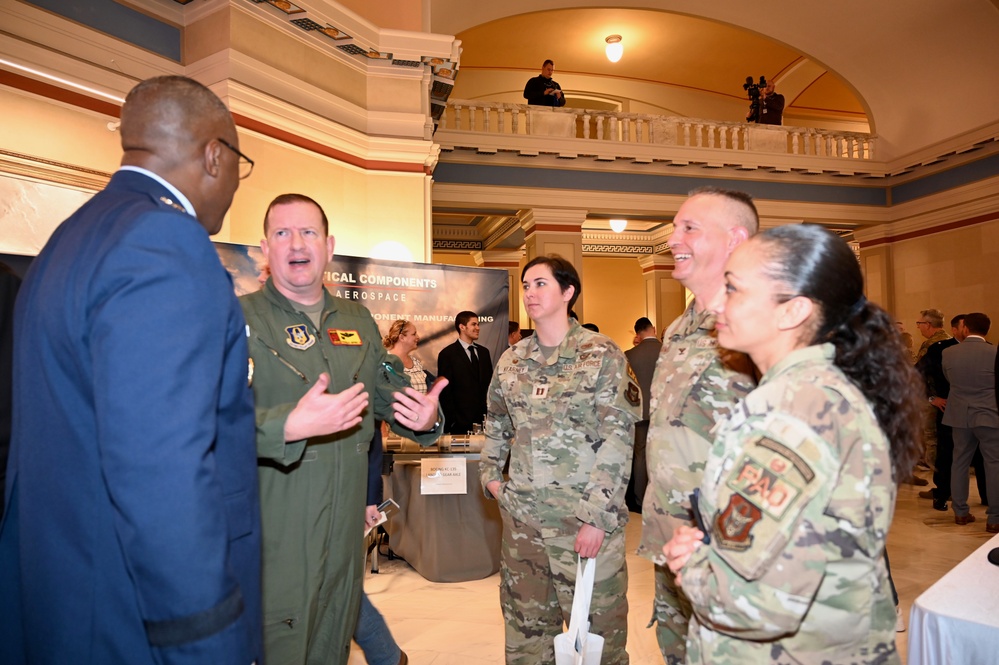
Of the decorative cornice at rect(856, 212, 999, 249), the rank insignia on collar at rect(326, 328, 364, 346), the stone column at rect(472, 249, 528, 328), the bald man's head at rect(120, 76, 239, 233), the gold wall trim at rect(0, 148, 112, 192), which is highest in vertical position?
the stone column at rect(472, 249, 528, 328)

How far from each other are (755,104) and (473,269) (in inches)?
307

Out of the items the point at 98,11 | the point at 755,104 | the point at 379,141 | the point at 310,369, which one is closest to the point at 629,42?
the point at 755,104

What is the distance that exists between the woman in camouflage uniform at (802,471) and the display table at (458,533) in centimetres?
303

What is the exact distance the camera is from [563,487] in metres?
2.15

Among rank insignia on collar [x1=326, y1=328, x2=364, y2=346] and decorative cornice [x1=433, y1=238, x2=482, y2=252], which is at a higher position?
decorative cornice [x1=433, y1=238, x2=482, y2=252]

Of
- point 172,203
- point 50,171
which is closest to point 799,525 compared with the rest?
point 172,203

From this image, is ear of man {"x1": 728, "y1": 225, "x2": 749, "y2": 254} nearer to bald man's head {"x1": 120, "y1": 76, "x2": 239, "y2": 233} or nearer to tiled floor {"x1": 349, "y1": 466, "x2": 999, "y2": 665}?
bald man's head {"x1": 120, "y1": 76, "x2": 239, "y2": 233}

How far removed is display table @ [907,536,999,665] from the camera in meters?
1.42

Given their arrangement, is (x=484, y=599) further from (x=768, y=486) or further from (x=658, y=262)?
(x=658, y=262)

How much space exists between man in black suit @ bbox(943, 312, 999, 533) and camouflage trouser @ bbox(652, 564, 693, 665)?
445cm

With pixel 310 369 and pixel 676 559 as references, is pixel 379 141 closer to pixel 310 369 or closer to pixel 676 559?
pixel 310 369

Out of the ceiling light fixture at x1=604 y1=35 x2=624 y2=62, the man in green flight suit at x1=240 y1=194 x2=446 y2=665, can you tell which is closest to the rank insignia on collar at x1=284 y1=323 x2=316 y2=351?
the man in green flight suit at x1=240 y1=194 x2=446 y2=665

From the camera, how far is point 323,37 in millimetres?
5297

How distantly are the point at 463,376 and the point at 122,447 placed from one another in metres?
4.53
